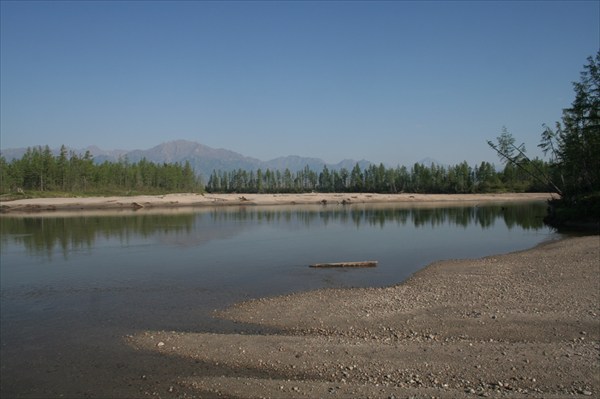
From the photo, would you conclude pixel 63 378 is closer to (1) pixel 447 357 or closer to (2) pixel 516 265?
(1) pixel 447 357

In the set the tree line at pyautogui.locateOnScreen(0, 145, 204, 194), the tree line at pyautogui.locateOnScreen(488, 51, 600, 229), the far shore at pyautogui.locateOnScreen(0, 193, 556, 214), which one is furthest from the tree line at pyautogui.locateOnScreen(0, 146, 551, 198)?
the tree line at pyautogui.locateOnScreen(488, 51, 600, 229)

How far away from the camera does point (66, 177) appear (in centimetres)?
12562

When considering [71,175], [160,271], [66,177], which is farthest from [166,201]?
[160,271]

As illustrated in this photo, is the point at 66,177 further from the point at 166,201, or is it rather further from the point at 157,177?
the point at 157,177

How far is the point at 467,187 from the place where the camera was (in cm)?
16475

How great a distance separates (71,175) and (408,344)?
441 feet

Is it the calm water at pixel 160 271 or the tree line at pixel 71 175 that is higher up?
the tree line at pixel 71 175

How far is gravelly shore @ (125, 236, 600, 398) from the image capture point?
10.3m

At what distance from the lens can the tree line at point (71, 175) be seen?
395 feet

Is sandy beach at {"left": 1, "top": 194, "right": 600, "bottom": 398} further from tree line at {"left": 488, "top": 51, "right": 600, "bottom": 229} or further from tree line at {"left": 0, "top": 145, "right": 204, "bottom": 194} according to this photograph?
tree line at {"left": 0, "top": 145, "right": 204, "bottom": 194}

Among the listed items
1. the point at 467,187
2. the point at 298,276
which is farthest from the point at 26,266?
the point at 467,187

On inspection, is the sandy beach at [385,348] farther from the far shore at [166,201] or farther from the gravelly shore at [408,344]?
the far shore at [166,201]

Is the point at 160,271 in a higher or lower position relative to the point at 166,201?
lower

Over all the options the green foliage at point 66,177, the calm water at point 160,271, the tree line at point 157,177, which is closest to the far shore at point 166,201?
the green foliage at point 66,177
